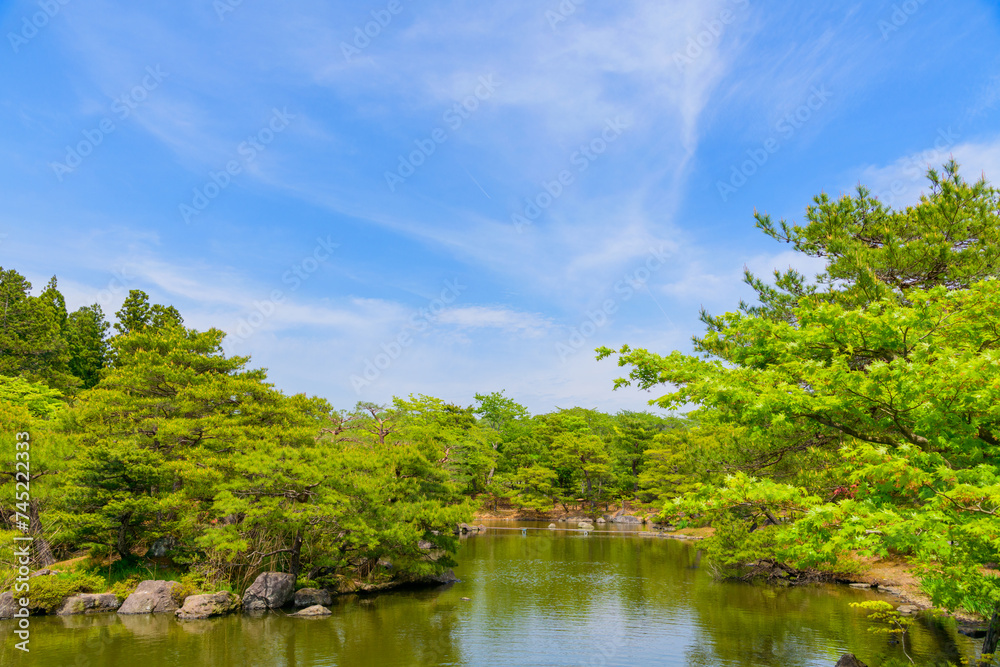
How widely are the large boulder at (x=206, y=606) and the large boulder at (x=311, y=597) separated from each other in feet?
6.10

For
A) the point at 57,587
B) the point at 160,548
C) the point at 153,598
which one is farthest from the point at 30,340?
the point at 153,598

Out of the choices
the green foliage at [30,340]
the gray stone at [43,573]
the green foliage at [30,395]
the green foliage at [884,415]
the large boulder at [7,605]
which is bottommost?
the large boulder at [7,605]

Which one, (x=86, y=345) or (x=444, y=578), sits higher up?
(x=86, y=345)

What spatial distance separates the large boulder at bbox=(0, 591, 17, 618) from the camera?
15.8 meters

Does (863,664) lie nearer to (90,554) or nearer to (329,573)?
(329,573)

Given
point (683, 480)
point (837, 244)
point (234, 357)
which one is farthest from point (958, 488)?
point (683, 480)

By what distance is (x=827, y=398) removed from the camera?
8055 mm

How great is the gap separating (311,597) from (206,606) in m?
3.12

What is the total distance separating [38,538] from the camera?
1767cm

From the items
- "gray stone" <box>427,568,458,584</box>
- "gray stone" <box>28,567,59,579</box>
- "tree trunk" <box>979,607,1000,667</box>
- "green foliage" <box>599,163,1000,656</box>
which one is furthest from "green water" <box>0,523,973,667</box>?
"green foliage" <box>599,163,1000,656</box>

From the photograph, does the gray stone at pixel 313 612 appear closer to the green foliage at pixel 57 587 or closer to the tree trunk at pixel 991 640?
the green foliage at pixel 57 587

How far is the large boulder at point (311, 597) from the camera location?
18.2m

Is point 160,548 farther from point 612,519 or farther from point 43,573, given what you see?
point 612,519

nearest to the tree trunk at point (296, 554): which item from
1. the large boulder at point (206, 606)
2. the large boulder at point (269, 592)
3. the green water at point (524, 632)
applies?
the large boulder at point (269, 592)
